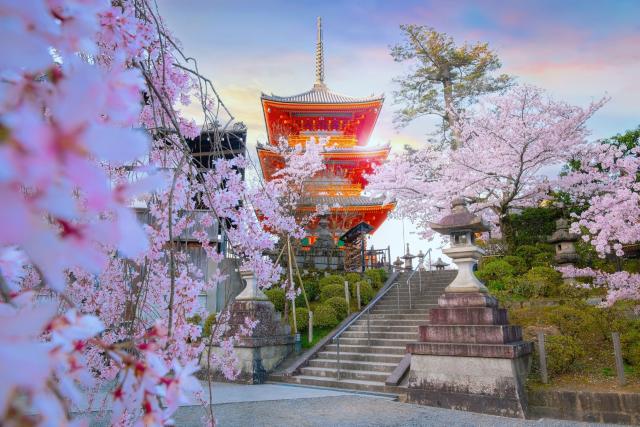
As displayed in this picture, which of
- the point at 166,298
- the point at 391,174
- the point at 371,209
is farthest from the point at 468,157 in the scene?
the point at 166,298

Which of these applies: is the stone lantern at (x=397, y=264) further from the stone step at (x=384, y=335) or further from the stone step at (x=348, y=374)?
the stone step at (x=348, y=374)

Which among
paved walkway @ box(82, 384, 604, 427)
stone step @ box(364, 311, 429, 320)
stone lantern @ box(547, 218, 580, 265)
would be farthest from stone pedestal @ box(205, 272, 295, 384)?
stone lantern @ box(547, 218, 580, 265)

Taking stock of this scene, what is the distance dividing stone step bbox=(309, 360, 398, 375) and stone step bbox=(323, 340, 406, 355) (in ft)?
1.44

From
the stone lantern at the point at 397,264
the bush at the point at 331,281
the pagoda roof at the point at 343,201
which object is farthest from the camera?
the pagoda roof at the point at 343,201

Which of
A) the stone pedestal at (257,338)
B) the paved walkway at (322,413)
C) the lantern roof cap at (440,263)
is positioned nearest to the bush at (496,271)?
the lantern roof cap at (440,263)

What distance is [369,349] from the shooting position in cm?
925

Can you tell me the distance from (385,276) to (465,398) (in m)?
8.47

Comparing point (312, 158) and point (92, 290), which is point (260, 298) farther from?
point (312, 158)

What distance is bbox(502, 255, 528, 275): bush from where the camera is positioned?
12.1m

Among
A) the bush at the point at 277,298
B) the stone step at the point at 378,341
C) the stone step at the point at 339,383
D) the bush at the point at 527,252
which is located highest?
the bush at the point at 527,252

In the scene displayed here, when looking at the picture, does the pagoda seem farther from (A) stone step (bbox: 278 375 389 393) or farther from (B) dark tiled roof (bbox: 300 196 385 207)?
(A) stone step (bbox: 278 375 389 393)

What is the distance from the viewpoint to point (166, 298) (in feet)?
15.0

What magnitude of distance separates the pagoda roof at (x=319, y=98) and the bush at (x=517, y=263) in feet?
36.7

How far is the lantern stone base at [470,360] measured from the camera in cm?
577
